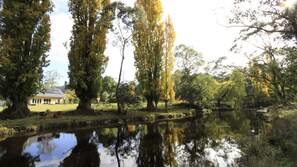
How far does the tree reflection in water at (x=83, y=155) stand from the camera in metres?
7.83

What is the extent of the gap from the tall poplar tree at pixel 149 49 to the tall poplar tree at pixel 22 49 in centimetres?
1083

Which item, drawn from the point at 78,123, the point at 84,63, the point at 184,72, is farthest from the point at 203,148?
the point at 184,72

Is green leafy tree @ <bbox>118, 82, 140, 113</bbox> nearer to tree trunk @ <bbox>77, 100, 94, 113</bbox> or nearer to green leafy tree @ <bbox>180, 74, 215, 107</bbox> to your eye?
tree trunk @ <bbox>77, 100, 94, 113</bbox>

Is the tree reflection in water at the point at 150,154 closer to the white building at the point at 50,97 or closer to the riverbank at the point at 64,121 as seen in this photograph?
the riverbank at the point at 64,121

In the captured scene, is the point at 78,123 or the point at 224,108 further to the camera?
the point at 224,108

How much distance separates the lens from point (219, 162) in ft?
26.6

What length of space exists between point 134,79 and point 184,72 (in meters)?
17.6

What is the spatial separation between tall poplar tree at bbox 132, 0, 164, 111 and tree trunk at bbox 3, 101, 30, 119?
43.5ft

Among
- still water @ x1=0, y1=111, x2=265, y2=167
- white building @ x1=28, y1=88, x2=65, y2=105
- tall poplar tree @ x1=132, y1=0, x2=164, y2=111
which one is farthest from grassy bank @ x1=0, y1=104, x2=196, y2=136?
white building @ x1=28, y1=88, x2=65, y2=105

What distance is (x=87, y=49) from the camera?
21.9 m

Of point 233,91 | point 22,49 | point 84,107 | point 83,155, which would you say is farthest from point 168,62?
point 233,91

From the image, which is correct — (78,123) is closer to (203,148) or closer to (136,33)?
(203,148)

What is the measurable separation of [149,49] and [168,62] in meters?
3.45

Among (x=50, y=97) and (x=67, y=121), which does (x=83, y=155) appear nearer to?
(x=67, y=121)
